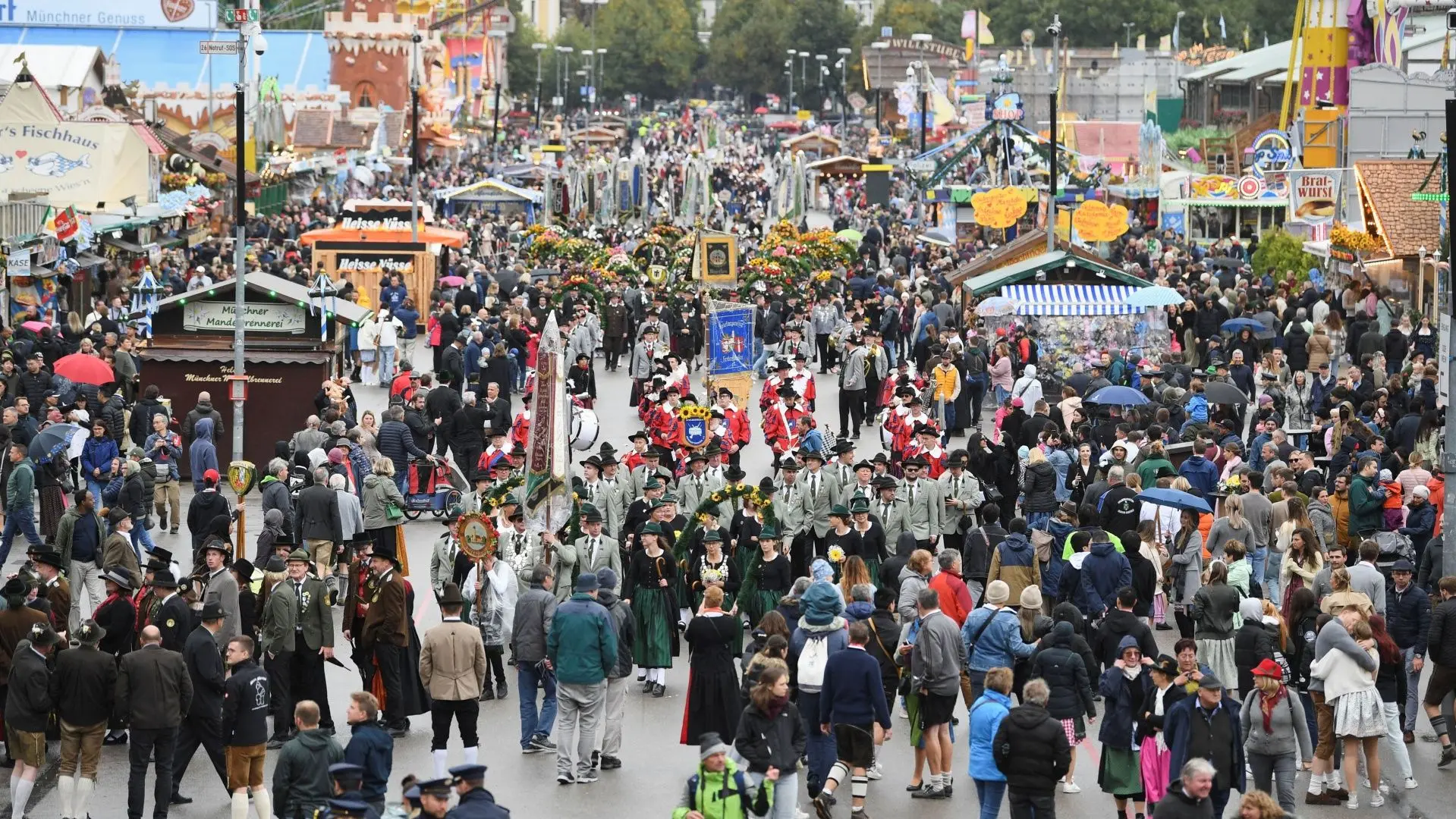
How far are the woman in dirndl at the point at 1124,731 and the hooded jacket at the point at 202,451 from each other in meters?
11.0

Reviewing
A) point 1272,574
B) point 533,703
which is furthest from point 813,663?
point 1272,574

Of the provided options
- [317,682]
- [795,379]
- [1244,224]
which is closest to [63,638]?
[317,682]

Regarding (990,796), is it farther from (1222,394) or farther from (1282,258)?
(1282,258)

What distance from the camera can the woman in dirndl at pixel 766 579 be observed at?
15.6m

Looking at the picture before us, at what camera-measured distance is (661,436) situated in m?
21.3

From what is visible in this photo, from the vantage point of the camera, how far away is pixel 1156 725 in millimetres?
12273

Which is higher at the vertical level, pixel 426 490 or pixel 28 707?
pixel 28 707

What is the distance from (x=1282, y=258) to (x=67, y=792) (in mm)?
32658

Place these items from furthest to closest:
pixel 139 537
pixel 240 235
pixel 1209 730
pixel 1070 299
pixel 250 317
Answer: pixel 1070 299
pixel 250 317
pixel 240 235
pixel 139 537
pixel 1209 730

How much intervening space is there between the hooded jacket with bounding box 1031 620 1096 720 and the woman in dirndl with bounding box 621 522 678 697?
317 centimetres

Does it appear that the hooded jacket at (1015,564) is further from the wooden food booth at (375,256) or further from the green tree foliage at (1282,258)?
the green tree foliage at (1282,258)

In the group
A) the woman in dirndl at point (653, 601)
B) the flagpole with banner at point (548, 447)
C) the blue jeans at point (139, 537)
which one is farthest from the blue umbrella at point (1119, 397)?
the blue jeans at point (139, 537)

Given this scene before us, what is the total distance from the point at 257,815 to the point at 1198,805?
5.53 meters

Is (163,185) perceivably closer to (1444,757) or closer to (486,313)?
(486,313)
